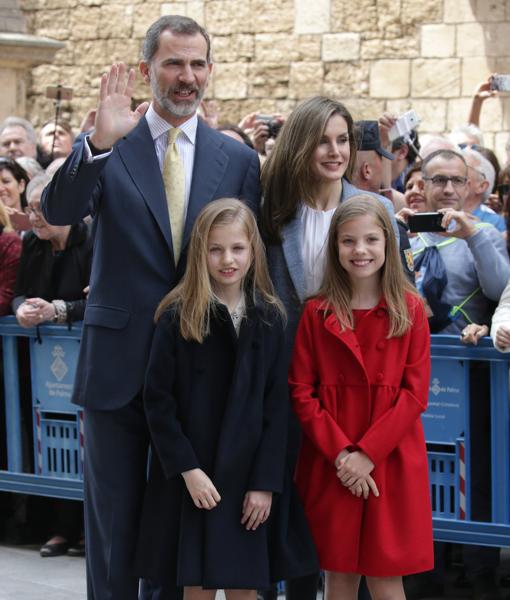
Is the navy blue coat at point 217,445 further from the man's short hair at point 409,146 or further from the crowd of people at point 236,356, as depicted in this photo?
the man's short hair at point 409,146

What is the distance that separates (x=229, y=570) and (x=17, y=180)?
3.82 meters

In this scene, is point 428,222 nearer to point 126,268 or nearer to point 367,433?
point 367,433

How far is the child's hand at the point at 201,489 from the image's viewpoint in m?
3.73

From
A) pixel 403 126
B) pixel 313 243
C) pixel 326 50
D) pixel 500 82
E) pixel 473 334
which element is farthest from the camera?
pixel 326 50

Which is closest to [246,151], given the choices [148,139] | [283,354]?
[148,139]

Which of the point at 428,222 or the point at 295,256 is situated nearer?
the point at 295,256

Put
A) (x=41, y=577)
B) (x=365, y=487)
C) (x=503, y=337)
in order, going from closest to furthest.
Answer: (x=365, y=487)
(x=503, y=337)
(x=41, y=577)

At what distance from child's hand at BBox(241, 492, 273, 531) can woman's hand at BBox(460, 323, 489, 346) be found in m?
1.24

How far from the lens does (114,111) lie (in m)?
3.80

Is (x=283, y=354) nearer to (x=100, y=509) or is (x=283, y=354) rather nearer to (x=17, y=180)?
(x=100, y=509)

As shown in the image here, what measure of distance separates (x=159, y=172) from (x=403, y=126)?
9.00 ft

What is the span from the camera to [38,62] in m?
10.3

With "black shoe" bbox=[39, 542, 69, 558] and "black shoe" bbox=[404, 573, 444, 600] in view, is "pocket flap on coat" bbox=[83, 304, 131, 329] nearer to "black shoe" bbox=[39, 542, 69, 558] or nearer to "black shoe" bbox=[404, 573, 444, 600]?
"black shoe" bbox=[404, 573, 444, 600]

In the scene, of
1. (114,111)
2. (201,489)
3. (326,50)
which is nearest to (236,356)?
(201,489)
